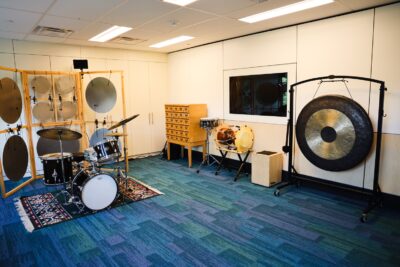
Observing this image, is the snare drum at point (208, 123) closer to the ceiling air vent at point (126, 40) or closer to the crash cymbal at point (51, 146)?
the ceiling air vent at point (126, 40)

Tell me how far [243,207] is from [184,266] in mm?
1483

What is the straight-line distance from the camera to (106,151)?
3916 mm

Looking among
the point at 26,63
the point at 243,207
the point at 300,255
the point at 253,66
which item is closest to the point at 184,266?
the point at 300,255

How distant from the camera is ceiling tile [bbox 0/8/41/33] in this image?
11.4 feet

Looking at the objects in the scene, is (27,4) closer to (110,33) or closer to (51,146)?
(110,33)

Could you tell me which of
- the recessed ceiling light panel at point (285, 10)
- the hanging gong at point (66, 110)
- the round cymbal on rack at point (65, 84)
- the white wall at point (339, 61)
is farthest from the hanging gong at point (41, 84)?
the recessed ceiling light panel at point (285, 10)

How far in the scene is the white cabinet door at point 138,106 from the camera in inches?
256

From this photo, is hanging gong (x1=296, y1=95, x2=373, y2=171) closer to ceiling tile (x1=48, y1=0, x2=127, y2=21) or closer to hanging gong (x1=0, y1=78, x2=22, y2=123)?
ceiling tile (x1=48, y1=0, x2=127, y2=21)

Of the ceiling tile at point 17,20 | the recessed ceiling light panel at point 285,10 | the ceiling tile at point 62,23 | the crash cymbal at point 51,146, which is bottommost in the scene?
the crash cymbal at point 51,146

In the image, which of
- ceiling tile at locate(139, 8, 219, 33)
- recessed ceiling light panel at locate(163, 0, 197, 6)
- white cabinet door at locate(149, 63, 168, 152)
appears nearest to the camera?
recessed ceiling light panel at locate(163, 0, 197, 6)

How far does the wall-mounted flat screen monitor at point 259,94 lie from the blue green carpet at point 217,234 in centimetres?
146

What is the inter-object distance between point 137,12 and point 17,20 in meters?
1.72

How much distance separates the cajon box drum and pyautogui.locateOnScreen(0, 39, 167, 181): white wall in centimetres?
319

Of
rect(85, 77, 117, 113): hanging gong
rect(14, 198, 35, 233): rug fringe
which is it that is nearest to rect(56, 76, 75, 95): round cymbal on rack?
rect(85, 77, 117, 113): hanging gong
